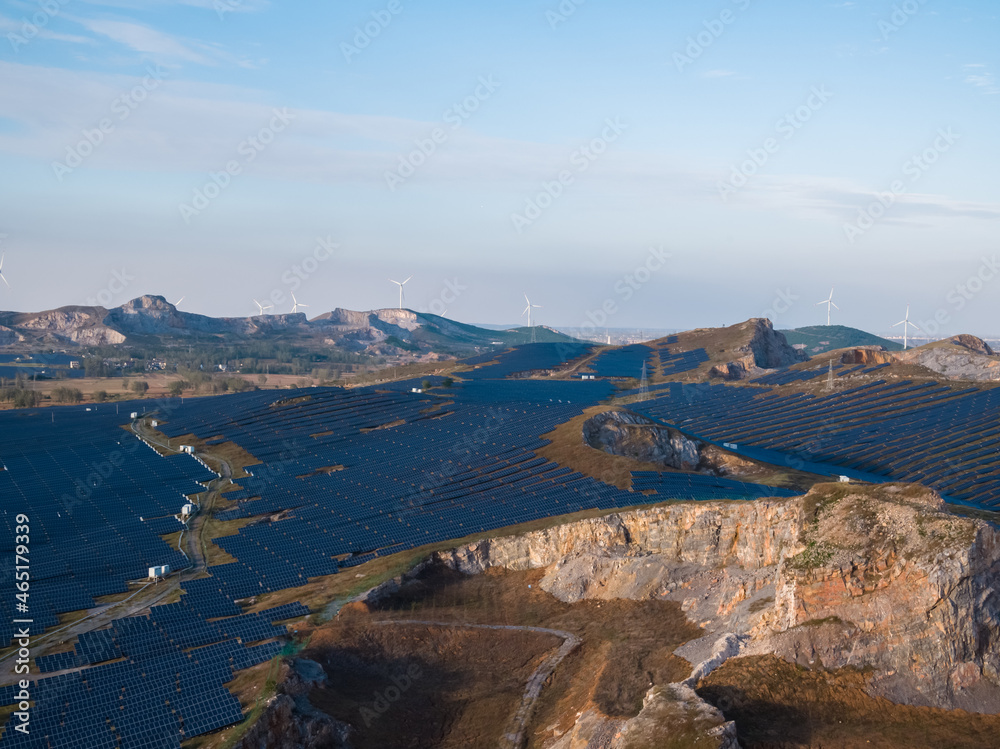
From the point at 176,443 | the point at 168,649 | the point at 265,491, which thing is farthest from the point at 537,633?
the point at 176,443

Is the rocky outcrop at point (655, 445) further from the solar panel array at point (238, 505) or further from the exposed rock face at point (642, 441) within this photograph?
the solar panel array at point (238, 505)

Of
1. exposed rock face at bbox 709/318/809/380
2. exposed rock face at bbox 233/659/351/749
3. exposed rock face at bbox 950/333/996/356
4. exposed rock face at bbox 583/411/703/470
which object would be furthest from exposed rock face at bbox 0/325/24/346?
exposed rock face at bbox 950/333/996/356

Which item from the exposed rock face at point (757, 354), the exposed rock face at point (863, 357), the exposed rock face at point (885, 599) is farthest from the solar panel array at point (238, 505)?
the exposed rock face at point (863, 357)

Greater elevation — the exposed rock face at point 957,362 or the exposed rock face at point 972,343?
the exposed rock face at point 972,343

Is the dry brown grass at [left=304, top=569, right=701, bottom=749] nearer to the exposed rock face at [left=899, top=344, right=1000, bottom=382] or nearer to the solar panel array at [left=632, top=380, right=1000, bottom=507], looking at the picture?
the solar panel array at [left=632, top=380, right=1000, bottom=507]

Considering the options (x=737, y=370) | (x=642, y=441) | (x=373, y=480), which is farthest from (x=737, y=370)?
(x=373, y=480)

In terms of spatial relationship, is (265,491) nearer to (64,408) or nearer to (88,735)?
(88,735)

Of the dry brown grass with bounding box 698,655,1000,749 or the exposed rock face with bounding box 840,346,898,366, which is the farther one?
the exposed rock face with bounding box 840,346,898,366
